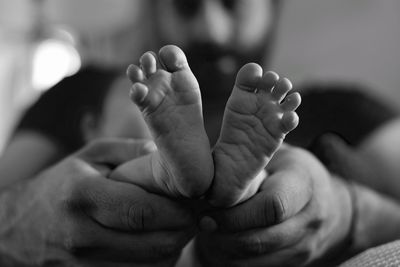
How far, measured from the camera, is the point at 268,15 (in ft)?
3.62

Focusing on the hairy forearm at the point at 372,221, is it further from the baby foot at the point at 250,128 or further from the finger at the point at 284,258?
the baby foot at the point at 250,128

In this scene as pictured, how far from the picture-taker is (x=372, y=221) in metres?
0.61

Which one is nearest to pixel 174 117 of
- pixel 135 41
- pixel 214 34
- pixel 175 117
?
pixel 175 117

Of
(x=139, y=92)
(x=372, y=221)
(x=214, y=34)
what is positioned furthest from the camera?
(x=214, y=34)

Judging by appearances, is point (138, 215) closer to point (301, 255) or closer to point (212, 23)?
point (301, 255)

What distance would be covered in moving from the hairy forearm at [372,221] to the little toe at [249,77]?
271mm

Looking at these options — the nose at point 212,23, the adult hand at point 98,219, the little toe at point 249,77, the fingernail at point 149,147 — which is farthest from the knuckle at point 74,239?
the nose at point 212,23

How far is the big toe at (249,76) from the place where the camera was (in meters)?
0.42

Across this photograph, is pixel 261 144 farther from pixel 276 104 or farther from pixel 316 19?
pixel 316 19

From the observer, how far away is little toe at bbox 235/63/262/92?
415 mm

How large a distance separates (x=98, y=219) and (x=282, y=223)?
0.18 metres

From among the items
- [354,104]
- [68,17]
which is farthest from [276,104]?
[68,17]

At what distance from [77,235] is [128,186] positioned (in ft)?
0.24

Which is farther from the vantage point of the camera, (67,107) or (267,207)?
(67,107)
